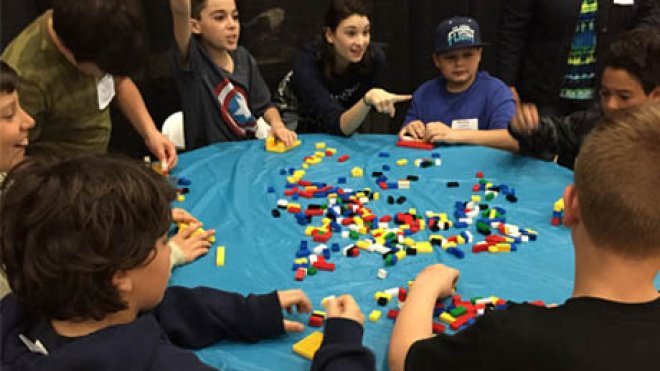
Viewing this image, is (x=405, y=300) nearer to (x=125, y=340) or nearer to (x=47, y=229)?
(x=125, y=340)

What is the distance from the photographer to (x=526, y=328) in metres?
0.88

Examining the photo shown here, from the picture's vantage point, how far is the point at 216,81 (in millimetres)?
2824

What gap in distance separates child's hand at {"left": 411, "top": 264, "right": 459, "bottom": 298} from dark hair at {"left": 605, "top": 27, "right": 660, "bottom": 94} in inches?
46.0

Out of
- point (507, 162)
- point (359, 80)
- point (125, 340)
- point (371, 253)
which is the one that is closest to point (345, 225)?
point (371, 253)

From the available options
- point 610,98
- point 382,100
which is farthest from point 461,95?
point 610,98

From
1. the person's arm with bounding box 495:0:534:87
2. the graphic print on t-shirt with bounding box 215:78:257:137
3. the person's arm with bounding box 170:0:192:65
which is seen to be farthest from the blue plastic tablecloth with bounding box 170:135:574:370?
the person's arm with bounding box 495:0:534:87

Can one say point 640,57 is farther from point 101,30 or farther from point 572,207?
point 101,30

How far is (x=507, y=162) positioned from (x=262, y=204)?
931 mm

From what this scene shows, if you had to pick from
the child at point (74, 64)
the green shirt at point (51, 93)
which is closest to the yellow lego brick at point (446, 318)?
the child at point (74, 64)

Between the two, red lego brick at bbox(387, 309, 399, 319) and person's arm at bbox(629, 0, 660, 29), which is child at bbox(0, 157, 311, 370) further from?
person's arm at bbox(629, 0, 660, 29)

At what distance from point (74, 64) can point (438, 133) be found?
1.38 meters

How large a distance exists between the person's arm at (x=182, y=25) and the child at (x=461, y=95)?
102 centimetres

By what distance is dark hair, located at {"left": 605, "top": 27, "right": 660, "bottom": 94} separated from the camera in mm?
2123

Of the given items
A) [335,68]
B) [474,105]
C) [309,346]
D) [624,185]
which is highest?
[624,185]
